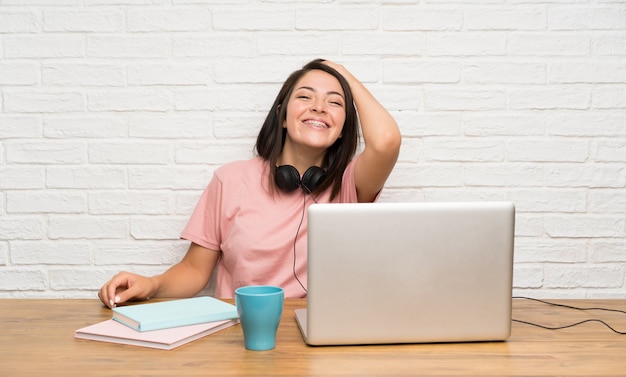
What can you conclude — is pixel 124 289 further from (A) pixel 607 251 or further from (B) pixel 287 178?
(A) pixel 607 251

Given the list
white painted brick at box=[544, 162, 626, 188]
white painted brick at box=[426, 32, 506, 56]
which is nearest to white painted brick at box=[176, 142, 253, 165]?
white painted brick at box=[426, 32, 506, 56]

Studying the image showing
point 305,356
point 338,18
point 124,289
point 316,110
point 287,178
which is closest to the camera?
point 305,356

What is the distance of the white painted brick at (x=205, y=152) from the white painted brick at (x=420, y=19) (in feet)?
2.11

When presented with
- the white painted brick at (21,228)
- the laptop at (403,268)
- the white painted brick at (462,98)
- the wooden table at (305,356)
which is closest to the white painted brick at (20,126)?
the white painted brick at (21,228)

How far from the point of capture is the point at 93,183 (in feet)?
6.77

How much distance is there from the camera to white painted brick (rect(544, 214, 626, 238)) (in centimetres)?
208

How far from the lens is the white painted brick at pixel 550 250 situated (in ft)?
6.84

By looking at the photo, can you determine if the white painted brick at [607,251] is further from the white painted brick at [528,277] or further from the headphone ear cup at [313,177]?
the headphone ear cup at [313,177]

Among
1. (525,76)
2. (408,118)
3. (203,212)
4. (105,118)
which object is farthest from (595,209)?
(105,118)

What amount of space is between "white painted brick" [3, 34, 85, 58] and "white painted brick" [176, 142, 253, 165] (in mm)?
479

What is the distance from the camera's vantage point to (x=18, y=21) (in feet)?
6.64

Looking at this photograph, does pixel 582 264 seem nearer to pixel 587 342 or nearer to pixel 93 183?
pixel 587 342

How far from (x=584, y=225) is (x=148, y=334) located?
1.59 meters

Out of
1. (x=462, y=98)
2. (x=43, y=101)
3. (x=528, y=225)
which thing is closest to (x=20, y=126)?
(x=43, y=101)
